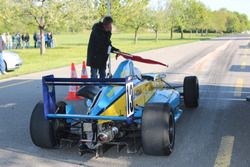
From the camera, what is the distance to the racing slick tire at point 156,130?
528cm

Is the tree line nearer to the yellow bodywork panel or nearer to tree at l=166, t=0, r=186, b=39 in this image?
tree at l=166, t=0, r=186, b=39

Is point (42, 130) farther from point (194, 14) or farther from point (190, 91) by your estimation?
point (194, 14)

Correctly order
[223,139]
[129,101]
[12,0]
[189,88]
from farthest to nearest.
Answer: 1. [12,0]
2. [189,88]
3. [223,139]
4. [129,101]

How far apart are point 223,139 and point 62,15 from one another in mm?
24329

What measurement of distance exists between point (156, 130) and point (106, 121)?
0.70 metres

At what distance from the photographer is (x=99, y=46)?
8.48 m

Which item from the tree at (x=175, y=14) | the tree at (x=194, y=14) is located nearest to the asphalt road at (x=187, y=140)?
the tree at (x=175, y=14)

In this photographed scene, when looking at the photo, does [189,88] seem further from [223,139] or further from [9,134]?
[9,134]

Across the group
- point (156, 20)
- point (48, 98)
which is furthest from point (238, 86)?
point (156, 20)

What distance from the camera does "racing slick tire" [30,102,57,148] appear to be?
5.71 m

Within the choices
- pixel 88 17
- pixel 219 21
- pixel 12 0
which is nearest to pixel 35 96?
pixel 12 0

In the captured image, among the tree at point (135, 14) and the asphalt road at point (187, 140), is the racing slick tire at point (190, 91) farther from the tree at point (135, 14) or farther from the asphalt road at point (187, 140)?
the tree at point (135, 14)

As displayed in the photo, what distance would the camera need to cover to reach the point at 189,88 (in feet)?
27.3

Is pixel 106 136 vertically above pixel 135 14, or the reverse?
pixel 135 14
